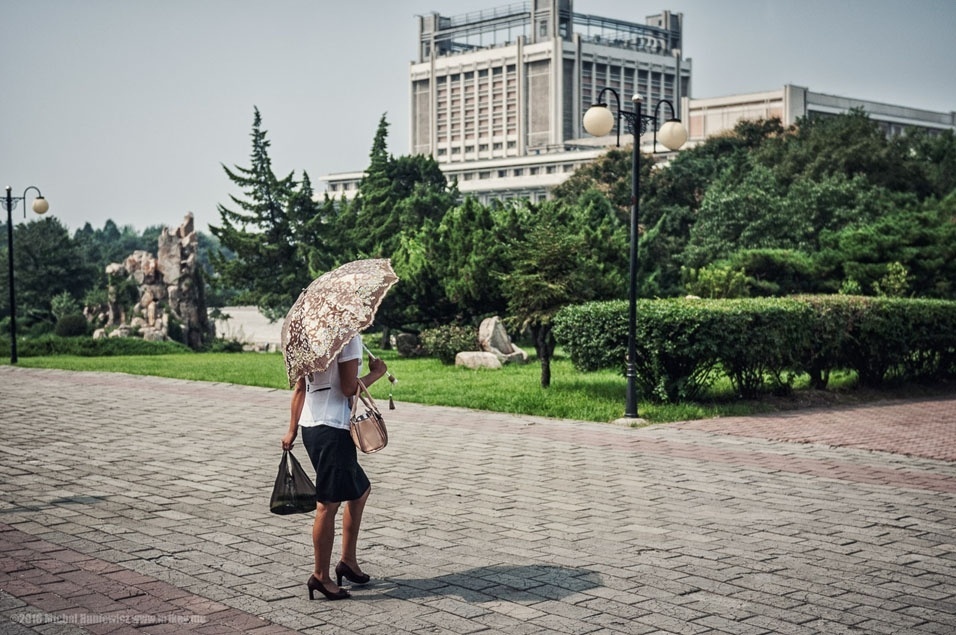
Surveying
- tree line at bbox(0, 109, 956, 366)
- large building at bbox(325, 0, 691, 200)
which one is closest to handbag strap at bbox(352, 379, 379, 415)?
tree line at bbox(0, 109, 956, 366)

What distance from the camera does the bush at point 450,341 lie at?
23.9m

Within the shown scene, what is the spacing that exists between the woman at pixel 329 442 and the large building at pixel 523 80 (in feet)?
375

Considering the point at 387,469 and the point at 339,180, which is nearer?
the point at 387,469

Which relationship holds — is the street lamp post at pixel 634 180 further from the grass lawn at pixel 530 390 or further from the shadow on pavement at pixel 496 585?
the shadow on pavement at pixel 496 585

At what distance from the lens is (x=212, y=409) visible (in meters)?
15.3

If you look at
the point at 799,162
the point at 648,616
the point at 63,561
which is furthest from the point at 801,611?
the point at 799,162

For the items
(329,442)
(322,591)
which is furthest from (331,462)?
(322,591)

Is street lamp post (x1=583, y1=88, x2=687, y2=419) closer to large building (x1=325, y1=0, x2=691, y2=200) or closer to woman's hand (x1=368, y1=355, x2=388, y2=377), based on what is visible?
woman's hand (x1=368, y1=355, x2=388, y2=377)

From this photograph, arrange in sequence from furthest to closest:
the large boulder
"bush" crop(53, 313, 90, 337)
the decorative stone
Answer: "bush" crop(53, 313, 90, 337)
the large boulder
the decorative stone

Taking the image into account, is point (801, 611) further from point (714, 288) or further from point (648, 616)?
point (714, 288)

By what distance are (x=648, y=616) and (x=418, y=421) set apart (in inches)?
340

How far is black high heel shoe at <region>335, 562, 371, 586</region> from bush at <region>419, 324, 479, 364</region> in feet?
58.8

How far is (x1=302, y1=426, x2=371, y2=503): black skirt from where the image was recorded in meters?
5.48

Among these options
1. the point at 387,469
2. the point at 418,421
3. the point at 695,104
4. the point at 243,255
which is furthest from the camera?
the point at 695,104
